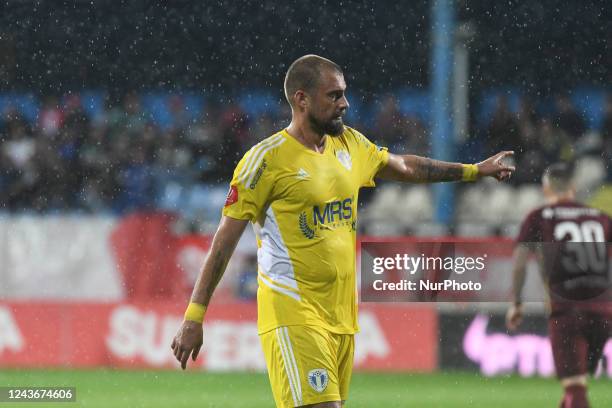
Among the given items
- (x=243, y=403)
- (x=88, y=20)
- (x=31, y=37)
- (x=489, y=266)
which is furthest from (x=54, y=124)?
(x=489, y=266)

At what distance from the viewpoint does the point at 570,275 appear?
7312 millimetres

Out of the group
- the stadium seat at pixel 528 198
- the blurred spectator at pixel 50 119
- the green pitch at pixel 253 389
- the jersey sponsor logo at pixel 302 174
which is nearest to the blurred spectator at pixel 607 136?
the stadium seat at pixel 528 198

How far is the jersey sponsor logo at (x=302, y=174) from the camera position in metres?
4.90

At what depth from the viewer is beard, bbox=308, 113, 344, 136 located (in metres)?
4.95

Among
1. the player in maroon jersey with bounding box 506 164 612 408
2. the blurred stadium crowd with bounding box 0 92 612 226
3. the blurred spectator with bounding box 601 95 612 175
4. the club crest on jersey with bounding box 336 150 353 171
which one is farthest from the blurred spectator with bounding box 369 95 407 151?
the club crest on jersey with bounding box 336 150 353 171

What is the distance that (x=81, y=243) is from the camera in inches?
440

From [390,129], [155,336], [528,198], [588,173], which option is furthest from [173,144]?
[588,173]

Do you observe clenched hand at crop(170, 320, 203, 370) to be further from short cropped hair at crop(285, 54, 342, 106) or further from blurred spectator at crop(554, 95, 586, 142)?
blurred spectator at crop(554, 95, 586, 142)

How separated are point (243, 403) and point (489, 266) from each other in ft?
7.84

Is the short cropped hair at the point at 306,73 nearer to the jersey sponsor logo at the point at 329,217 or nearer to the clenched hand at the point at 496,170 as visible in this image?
the jersey sponsor logo at the point at 329,217

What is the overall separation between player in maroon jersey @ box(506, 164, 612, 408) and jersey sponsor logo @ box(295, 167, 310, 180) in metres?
2.24

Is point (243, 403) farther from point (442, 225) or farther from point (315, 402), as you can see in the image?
point (315, 402)

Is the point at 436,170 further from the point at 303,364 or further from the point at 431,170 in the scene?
the point at 303,364

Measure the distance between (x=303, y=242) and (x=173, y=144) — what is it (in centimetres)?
926
